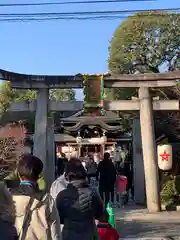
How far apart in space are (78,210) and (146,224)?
8.08 metres

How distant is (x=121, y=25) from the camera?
129ft

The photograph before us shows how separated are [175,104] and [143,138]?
61.8 inches

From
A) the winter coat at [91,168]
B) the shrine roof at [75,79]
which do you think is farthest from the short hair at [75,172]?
the winter coat at [91,168]

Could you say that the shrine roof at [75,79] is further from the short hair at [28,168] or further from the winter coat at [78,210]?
the short hair at [28,168]

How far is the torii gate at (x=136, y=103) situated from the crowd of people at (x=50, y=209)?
32.3 feet

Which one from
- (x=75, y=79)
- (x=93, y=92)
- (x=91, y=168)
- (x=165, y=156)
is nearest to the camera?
(x=75, y=79)

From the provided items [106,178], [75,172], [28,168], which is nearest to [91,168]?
[106,178]

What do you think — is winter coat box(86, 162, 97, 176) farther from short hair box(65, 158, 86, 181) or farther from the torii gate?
short hair box(65, 158, 86, 181)

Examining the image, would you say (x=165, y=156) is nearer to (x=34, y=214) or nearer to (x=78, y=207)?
(x=78, y=207)

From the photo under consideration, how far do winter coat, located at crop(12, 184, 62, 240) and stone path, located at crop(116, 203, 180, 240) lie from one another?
6.40 meters

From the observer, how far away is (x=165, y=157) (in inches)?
626

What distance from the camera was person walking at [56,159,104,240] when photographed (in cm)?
438

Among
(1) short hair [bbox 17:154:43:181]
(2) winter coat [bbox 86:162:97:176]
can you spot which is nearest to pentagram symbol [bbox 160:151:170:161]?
A: (2) winter coat [bbox 86:162:97:176]

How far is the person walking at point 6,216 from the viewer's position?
140 inches
